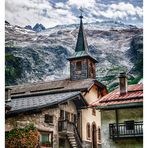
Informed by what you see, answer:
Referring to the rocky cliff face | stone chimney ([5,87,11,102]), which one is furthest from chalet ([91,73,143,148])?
stone chimney ([5,87,11,102])

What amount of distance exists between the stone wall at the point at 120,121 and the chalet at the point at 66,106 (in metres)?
0.37

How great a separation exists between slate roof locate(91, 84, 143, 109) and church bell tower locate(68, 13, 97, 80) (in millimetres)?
639

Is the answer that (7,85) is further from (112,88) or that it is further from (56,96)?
(112,88)

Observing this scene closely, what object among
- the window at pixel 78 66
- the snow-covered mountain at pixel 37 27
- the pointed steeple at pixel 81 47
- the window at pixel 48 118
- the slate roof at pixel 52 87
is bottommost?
the window at pixel 48 118

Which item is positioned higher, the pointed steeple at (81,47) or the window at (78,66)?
the pointed steeple at (81,47)

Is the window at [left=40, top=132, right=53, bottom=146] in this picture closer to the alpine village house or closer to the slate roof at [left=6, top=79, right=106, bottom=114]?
the alpine village house

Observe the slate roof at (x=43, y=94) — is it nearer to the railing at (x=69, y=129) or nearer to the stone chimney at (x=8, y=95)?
the stone chimney at (x=8, y=95)

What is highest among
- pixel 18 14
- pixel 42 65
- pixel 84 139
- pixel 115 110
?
pixel 18 14

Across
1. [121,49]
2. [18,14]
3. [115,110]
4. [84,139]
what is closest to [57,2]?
[18,14]

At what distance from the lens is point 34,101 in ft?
32.2

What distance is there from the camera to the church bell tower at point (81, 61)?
9.71 m

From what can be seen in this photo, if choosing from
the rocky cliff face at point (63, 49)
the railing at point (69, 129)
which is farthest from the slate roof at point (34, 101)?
the railing at point (69, 129)

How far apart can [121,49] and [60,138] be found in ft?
8.38

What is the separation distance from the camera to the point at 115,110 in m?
9.48
